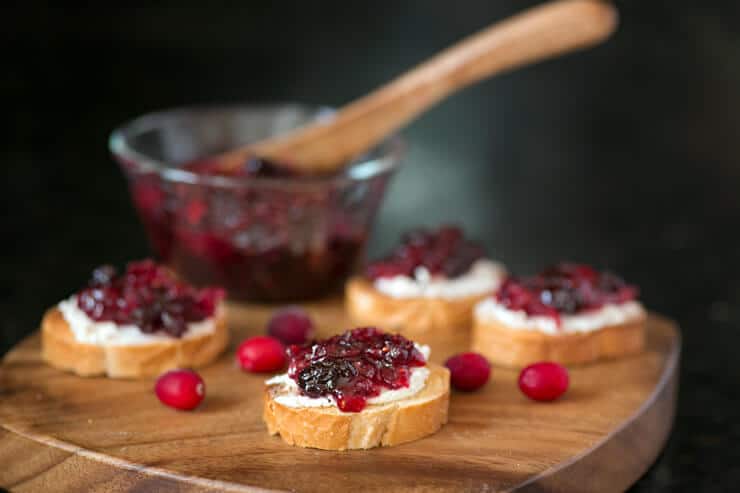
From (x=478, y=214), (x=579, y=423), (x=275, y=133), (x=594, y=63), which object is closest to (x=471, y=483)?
(x=579, y=423)

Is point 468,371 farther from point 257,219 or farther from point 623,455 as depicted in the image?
point 257,219

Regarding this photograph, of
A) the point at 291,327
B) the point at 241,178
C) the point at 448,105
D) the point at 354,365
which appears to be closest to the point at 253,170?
the point at 241,178

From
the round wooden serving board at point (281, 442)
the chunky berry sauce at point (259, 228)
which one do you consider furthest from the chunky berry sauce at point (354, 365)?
the chunky berry sauce at point (259, 228)

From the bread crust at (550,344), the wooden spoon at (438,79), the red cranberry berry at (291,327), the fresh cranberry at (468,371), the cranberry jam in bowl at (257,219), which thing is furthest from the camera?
the wooden spoon at (438,79)

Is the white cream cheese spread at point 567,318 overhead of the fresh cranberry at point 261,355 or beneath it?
beneath

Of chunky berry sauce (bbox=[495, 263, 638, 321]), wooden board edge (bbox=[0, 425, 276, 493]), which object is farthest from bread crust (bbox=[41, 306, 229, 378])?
chunky berry sauce (bbox=[495, 263, 638, 321])

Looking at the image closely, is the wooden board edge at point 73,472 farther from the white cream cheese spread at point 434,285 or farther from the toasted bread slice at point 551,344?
the white cream cheese spread at point 434,285

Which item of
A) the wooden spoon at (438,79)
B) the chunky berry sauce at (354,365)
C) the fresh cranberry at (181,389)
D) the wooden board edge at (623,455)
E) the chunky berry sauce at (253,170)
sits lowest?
the wooden board edge at (623,455)
